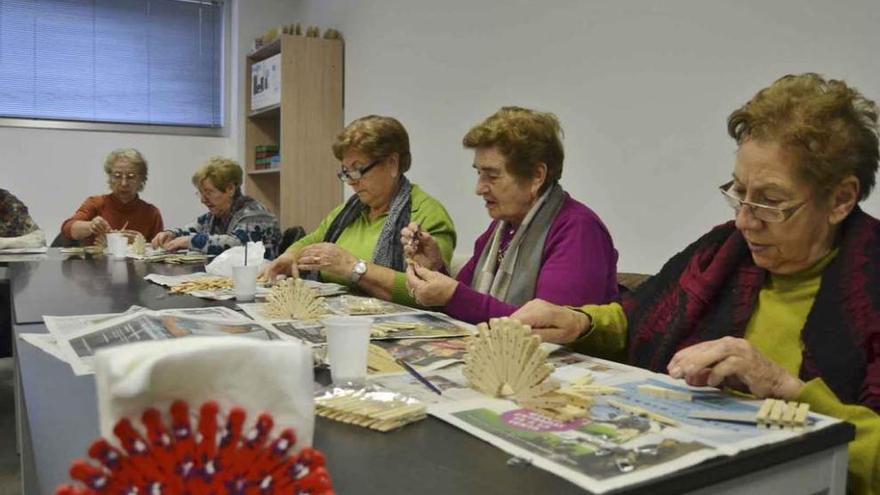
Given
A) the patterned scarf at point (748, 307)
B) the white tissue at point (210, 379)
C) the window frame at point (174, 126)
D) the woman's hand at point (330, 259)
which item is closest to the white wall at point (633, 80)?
the patterned scarf at point (748, 307)

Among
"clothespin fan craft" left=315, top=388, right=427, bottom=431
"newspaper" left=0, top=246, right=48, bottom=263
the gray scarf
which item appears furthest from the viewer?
"newspaper" left=0, top=246, right=48, bottom=263

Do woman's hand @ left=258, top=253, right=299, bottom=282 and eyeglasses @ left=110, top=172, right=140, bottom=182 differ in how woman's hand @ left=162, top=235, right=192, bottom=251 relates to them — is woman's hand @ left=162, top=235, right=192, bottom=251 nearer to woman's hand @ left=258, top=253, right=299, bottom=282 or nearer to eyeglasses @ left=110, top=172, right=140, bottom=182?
eyeglasses @ left=110, top=172, right=140, bottom=182

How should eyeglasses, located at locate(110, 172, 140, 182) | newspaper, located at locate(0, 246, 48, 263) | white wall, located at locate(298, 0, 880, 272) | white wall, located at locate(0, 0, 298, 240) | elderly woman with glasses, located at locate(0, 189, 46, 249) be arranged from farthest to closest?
white wall, located at locate(0, 0, 298, 240) < eyeglasses, located at locate(110, 172, 140, 182) < elderly woman with glasses, located at locate(0, 189, 46, 249) < newspaper, located at locate(0, 246, 48, 263) < white wall, located at locate(298, 0, 880, 272)

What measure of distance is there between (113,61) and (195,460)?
5.42 metres

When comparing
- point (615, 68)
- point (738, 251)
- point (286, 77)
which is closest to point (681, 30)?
point (615, 68)

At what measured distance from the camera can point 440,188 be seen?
3.98 metres

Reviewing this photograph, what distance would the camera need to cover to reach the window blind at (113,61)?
16.4ft

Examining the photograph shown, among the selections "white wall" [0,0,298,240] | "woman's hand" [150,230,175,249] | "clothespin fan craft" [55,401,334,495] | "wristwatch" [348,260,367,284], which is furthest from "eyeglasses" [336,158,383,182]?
"white wall" [0,0,298,240]

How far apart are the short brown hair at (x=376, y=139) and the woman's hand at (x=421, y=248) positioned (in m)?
0.43

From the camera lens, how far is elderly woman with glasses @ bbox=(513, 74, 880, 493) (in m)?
1.05

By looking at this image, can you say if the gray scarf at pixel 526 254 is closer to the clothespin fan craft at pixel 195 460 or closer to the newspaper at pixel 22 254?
the clothespin fan craft at pixel 195 460

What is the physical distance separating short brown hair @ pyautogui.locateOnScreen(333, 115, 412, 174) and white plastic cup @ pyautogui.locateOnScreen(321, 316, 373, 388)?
1488 millimetres

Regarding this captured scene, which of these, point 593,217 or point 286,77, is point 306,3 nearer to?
point 286,77

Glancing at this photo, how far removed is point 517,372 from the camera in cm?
100
